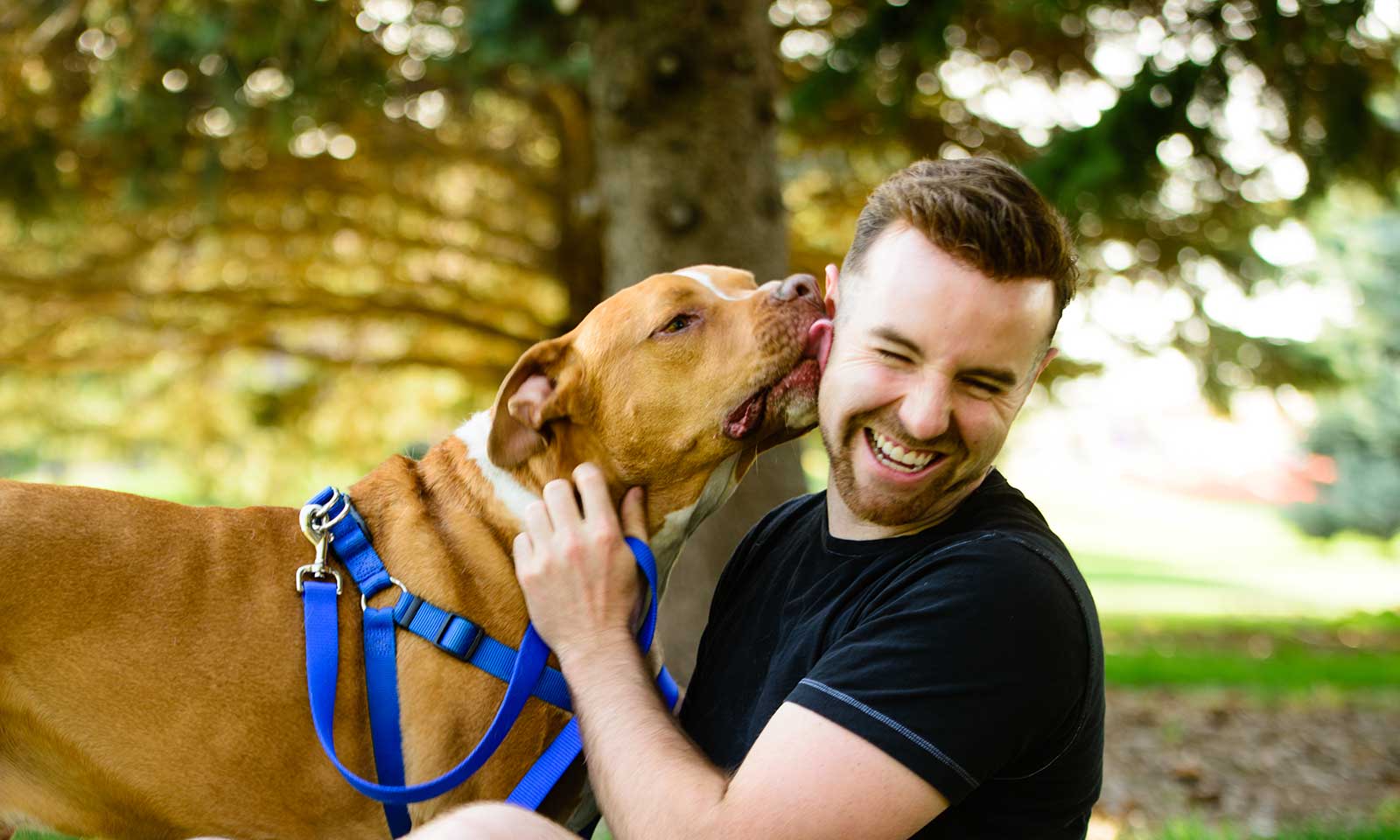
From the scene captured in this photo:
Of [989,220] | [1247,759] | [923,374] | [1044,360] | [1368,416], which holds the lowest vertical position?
[1368,416]

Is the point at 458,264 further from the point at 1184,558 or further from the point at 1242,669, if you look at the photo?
the point at 1184,558

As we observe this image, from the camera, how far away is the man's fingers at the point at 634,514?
3.12 metres

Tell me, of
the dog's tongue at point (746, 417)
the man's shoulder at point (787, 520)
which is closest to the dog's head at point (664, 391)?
the dog's tongue at point (746, 417)

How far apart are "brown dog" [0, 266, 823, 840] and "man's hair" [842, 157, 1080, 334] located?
2.20 feet

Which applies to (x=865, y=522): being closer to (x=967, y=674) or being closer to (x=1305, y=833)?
(x=967, y=674)

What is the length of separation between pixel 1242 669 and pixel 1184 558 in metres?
19.8

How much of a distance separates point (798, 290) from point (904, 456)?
0.83 meters

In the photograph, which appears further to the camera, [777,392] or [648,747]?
[777,392]

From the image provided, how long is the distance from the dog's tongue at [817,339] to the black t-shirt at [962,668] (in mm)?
570

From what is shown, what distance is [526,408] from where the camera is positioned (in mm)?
3186

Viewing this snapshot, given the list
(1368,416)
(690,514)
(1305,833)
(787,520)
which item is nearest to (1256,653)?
(1305,833)

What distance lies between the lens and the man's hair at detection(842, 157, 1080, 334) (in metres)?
2.43

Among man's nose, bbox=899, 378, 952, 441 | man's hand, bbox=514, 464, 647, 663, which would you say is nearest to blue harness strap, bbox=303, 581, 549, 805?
man's hand, bbox=514, 464, 647, 663

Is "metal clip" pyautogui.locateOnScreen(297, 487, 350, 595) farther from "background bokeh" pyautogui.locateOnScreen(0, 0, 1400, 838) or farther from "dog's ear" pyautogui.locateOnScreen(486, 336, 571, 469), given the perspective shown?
"background bokeh" pyautogui.locateOnScreen(0, 0, 1400, 838)
